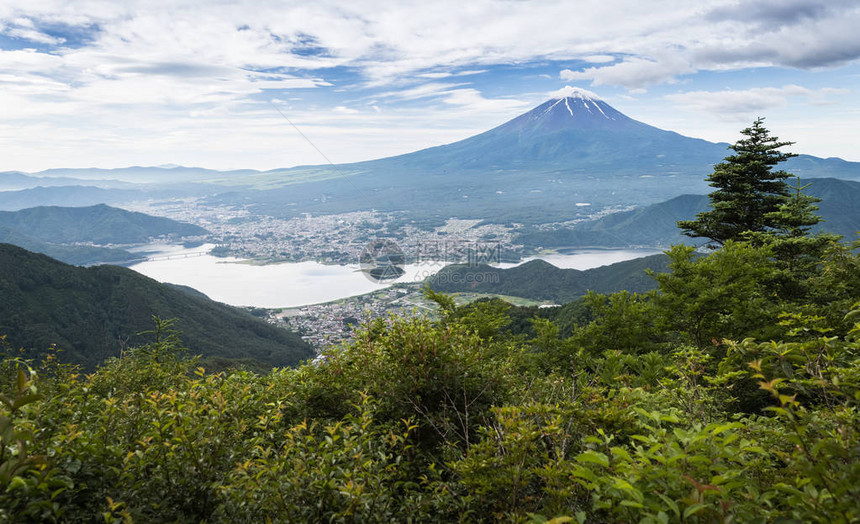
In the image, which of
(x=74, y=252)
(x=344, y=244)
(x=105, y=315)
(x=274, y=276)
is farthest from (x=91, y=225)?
(x=105, y=315)

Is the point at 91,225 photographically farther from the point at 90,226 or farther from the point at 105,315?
the point at 105,315

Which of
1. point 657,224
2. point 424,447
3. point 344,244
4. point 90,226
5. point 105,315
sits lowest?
point 105,315

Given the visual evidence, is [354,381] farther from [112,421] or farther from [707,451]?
[707,451]

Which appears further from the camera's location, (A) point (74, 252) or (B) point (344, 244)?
(B) point (344, 244)

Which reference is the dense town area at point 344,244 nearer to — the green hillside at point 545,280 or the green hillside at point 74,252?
the green hillside at point 545,280

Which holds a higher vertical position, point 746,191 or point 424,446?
point 746,191

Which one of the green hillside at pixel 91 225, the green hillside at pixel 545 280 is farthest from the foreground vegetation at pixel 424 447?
the green hillside at pixel 91 225

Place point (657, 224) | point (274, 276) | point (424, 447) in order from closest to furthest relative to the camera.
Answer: point (424, 447) → point (274, 276) → point (657, 224)
